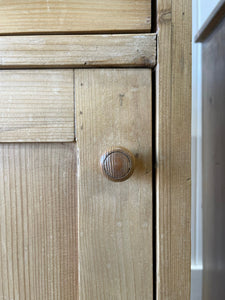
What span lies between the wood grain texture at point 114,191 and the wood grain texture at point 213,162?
348 millimetres

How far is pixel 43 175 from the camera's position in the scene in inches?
13.5

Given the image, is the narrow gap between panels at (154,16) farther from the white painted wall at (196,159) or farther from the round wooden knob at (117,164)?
the white painted wall at (196,159)

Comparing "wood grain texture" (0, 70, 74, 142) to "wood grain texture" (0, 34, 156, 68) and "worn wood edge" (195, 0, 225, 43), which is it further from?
"worn wood edge" (195, 0, 225, 43)

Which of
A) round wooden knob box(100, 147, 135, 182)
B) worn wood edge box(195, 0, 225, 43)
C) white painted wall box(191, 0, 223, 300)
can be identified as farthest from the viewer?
white painted wall box(191, 0, 223, 300)

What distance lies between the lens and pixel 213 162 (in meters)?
0.69

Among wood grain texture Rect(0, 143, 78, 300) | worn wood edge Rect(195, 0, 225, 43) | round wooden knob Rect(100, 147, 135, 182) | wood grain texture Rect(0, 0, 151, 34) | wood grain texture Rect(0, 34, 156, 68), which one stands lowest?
wood grain texture Rect(0, 143, 78, 300)

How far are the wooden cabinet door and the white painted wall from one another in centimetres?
53

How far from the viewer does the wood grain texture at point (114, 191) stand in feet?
1.08

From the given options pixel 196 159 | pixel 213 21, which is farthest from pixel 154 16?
pixel 196 159

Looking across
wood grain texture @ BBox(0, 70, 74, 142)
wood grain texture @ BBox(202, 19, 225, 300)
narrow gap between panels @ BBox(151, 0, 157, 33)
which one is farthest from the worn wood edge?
wood grain texture @ BBox(0, 70, 74, 142)

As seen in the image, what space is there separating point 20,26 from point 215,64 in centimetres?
47

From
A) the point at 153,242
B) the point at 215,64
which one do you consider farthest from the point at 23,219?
the point at 215,64

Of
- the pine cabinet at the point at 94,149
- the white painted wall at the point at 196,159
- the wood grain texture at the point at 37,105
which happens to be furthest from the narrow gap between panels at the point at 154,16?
the white painted wall at the point at 196,159

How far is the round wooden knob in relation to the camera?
0.31 meters
